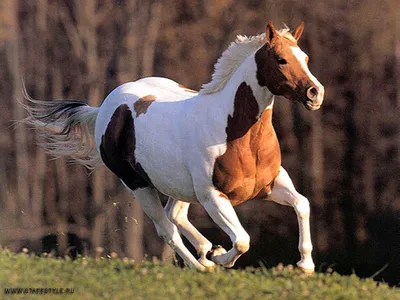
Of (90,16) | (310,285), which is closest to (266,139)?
(310,285)

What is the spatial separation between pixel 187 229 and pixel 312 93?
7.43 ft

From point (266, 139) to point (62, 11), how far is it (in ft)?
77.3

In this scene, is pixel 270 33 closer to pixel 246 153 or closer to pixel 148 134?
pixel 246 153

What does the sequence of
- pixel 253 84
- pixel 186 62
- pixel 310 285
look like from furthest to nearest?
pixel 186 62 → pixel 253 84 → pixel 310 285

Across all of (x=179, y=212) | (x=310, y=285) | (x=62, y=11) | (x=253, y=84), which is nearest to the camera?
(x=310, y=285)

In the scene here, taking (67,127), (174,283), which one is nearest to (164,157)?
(174,283)

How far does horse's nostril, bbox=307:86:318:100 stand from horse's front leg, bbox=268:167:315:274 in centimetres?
96

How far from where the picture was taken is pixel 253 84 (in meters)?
8.46

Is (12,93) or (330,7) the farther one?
(12,93)

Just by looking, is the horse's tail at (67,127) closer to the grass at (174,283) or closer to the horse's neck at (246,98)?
the grass at (174,283)

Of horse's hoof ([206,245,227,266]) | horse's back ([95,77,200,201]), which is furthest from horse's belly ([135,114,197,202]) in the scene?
horse's hoof ([206,245,227,266])

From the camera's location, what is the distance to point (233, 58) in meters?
8.73

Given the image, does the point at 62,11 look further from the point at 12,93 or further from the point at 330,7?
the point at 330,7

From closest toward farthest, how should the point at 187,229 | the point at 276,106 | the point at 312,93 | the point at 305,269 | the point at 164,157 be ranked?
the point at 312,93 < the point at 305,269 < the point at 164,157 < the point at 187,229 < the point at 276,106
